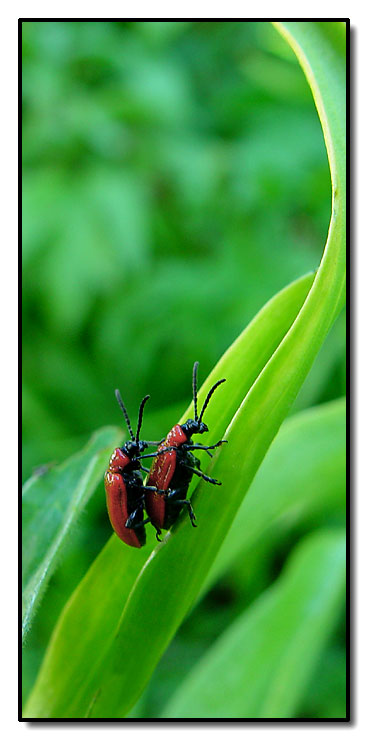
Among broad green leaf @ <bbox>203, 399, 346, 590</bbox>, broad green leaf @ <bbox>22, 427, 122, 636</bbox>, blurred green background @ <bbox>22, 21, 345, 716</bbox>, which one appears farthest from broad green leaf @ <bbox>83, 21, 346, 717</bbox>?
blurred green background @ <bbox>22, 21, 345, 716</bbox>

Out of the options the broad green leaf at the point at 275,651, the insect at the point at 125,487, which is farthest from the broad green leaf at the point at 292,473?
the insect at the point at 125,487

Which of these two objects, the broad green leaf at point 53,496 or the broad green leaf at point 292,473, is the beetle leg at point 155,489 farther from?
the broad green leaf at point 292,473

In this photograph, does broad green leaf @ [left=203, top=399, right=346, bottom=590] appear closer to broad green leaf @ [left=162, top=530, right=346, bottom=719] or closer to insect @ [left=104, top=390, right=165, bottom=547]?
broad green leaf @ [left=162, top=530, right=346, bottom=719]

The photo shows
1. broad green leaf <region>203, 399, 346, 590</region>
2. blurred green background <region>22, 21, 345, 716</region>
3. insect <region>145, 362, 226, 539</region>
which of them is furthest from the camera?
blurred green background <region>22, 21, 345, 716</region>

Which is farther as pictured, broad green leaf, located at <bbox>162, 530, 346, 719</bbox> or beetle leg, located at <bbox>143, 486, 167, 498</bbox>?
broad green leaf, located at <bbox>162, 530, 346, 719</bbox>
